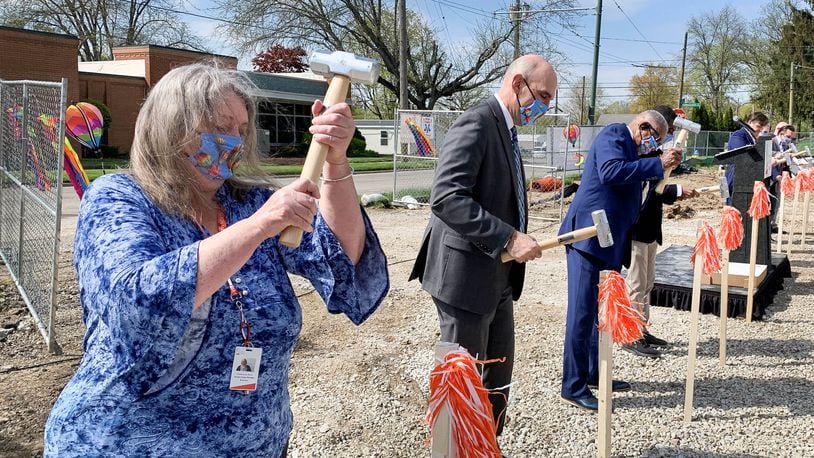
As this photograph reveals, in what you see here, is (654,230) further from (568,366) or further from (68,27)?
(68,27)

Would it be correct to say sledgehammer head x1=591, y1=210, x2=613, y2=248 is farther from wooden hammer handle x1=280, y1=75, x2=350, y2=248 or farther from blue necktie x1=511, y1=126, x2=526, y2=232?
wooden hammer handle x1=280, y1=75, x2=350, y2=248

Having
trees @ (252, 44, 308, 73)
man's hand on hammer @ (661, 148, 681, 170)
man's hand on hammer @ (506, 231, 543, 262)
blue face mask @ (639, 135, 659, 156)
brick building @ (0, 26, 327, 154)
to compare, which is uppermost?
trees @ (252, 44, 308, 73)

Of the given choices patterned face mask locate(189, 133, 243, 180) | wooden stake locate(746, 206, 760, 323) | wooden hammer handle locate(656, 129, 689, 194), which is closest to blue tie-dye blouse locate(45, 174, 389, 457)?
patterned face mask locate(189, 133, 243, 180)

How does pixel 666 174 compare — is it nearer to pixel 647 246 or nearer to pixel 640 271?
pixel 647 246

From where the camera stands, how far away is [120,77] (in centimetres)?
2564

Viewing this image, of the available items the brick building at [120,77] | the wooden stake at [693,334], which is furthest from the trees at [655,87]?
the wooden stake at [693,334]

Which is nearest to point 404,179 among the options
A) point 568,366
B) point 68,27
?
point 568,366

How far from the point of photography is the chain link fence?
466 centimetres

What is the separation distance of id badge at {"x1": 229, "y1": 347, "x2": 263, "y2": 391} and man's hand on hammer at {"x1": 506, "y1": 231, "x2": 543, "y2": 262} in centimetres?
154

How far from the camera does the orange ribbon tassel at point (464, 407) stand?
1608 millimetres

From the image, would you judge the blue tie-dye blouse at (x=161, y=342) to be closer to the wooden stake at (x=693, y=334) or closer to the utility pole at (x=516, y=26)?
the wooden stake at (x=693, y=334)

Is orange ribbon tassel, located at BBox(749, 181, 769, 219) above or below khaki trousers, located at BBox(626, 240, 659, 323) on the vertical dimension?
above

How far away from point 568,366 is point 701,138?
103 feet

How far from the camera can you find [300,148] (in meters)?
30.0
